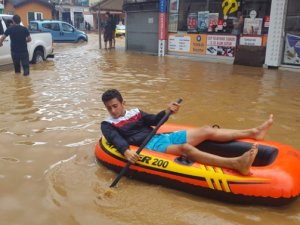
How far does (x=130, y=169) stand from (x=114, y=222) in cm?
85

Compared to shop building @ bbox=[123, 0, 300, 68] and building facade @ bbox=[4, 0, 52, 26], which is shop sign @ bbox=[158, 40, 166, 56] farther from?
building facade @ bbox=[4, 0, 52, 26]

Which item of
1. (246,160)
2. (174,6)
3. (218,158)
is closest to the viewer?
(246,160)

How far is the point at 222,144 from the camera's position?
14.2ft

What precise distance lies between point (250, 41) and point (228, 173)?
1097cm

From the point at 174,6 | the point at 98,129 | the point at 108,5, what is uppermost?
the point at 108,5

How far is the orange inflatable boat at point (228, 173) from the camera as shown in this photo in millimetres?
3508

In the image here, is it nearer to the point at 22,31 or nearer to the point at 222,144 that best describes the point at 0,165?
the point at 222,144

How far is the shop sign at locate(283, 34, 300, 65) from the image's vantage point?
12.3 m

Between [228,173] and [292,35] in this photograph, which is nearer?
[228,173]

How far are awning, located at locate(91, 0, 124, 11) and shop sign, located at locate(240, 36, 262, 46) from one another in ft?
30.5

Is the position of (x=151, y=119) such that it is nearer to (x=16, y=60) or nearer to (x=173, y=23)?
(x=16, y=60)

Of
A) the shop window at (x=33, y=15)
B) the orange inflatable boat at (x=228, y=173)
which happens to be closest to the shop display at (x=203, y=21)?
the orange inflatable boat at (x=228, y=173)

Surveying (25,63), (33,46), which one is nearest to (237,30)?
(33,46)

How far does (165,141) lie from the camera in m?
4.31
